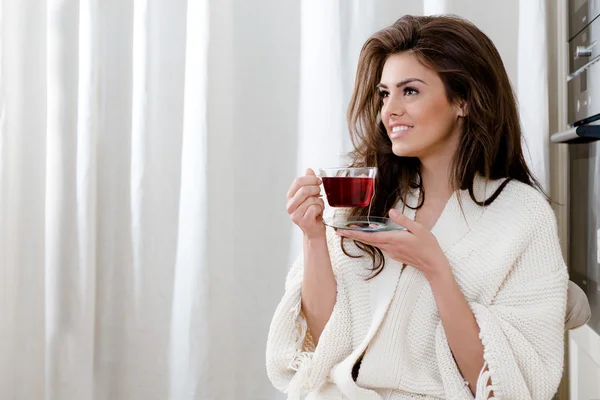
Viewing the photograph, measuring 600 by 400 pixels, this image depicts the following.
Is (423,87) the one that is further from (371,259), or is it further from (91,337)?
(91,337)

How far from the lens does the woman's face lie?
1.37m

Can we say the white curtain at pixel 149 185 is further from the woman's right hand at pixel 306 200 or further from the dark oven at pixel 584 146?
the dark oven at pixel 584 146

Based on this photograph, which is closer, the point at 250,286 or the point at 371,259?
the point at 371,259

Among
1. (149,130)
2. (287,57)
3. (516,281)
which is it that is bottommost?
(516,281)

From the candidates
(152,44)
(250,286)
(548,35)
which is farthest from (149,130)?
(548,35)

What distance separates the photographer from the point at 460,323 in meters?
1.24

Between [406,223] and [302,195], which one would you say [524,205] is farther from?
[302,195]

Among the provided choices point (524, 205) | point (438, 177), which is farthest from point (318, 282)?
point (524, 205)

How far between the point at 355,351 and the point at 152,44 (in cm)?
131

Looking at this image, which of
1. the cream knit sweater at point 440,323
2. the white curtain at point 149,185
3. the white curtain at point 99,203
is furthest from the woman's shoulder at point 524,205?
the white curtain at point 99,203

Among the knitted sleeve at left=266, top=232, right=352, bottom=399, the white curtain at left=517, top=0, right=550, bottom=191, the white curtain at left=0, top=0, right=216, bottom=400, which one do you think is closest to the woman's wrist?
the knitted sleeve at left=266, top=232, right=352, bottom=399

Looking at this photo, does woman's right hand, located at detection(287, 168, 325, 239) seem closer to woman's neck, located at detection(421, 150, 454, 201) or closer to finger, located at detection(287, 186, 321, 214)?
finger, located at detection(287, 186, 321, 214)

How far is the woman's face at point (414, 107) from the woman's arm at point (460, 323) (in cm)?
32

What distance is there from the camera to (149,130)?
210 centimetres
